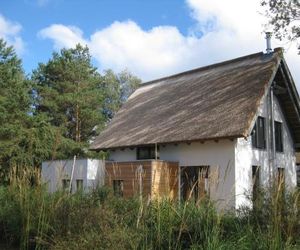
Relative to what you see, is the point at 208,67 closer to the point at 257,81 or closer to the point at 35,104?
the point at 257,81

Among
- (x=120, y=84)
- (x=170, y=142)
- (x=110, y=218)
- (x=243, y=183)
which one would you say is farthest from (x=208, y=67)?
(x=120, y=84)

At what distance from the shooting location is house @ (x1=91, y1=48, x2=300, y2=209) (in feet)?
54.7

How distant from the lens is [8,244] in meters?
8.89

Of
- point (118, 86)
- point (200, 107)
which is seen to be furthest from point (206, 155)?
point (118, 86)

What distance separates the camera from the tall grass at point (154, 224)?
6.20m

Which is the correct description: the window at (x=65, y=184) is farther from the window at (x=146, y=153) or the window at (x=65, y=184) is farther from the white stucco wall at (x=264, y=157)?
the window at (x=146, y=153)

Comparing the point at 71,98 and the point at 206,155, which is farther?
the point at 71,98

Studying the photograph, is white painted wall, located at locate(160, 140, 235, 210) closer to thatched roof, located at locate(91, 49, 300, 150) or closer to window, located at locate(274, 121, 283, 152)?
thatched roof, located at locate(91, 49, 300, 150)

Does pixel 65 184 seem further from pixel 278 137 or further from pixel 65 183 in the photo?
pixel 278 137

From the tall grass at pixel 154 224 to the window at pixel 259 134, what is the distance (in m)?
10.5

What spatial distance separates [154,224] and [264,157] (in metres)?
12.3

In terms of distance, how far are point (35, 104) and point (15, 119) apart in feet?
17.4

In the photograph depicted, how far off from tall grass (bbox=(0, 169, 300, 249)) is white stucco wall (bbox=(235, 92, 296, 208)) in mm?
7476

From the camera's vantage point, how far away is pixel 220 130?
1648 centimetres
